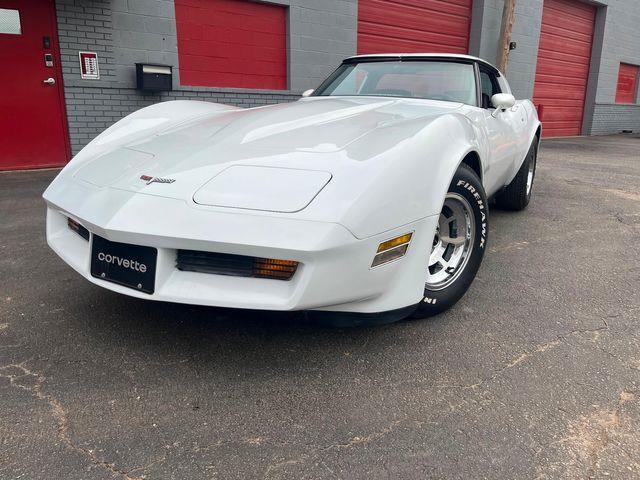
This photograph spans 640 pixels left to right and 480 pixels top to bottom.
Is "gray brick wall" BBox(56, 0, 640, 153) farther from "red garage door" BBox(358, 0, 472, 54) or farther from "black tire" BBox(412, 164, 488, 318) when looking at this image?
"black tire" BBox(412, 164, 488, 318)

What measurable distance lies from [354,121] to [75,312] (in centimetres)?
160

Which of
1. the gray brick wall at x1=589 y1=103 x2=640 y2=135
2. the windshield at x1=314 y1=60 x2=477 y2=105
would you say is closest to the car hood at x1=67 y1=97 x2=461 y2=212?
the windshield at x1=314 y1=60 x2=477 y2=105

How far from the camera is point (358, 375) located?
1.97m

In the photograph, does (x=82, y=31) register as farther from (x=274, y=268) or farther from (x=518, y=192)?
(x=274, y=268)

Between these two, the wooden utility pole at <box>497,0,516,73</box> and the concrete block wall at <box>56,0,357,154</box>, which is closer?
the concrete block wall at <box>56,0,357,154</box>

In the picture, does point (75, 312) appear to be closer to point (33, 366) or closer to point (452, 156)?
point (33, 366)

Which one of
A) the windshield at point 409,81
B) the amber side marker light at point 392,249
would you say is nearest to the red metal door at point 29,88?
the windshield at point 409,81

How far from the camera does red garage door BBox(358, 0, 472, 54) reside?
9.51 metres

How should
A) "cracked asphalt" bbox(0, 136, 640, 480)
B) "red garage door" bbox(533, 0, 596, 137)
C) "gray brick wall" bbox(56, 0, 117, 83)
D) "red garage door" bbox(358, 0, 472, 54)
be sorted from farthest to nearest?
"red garage door" bbox(533, 0, 596, 137) < "red garage door" bbox(358, 0, 472, 54) < "gray brick wall" bbox(56, 0, 117, 83) < "cracked asphalt" bbox(0, 136, 640, 480)

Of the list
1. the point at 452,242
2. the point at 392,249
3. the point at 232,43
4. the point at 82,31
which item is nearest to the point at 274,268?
the point at 392,249

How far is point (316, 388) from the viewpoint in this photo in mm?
1887

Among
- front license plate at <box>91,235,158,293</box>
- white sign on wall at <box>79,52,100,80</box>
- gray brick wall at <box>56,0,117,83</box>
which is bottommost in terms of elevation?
front license plate at <box>91,235,158,293</box>

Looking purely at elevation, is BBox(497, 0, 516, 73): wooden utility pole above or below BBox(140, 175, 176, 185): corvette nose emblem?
above

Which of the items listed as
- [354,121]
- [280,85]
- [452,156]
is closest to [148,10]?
[280,85]
